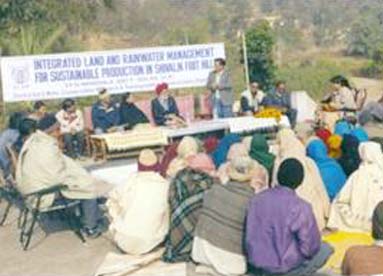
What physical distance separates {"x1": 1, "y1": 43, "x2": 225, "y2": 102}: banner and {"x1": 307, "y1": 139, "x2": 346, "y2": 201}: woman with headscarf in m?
6.44

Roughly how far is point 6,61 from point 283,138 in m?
6.34

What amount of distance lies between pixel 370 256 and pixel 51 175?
3.49 metres

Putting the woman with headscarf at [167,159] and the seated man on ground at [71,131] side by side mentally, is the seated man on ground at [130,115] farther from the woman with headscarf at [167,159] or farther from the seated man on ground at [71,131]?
the woman with headscarf at [167,159]

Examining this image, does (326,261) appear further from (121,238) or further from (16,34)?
(16,34)

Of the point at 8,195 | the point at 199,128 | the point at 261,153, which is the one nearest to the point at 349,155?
the point at 261,153

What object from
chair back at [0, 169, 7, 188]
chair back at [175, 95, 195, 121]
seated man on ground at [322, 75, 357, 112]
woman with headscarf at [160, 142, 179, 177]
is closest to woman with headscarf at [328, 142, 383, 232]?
woman with headscarf at [160, 142, 179, 177]

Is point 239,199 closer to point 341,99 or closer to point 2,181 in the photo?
point 2,181

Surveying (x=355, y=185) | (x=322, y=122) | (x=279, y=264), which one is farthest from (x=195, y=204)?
(x=322, y=122)

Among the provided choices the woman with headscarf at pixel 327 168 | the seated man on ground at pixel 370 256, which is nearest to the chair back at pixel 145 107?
the woman with headscarf at pixel 327 168

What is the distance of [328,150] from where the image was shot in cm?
869

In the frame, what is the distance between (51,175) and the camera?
7.38 metres

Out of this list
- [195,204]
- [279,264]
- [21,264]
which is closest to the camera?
[279,264]

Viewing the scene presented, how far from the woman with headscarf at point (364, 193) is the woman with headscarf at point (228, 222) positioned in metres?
1.44

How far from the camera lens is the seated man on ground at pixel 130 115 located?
1239cm
